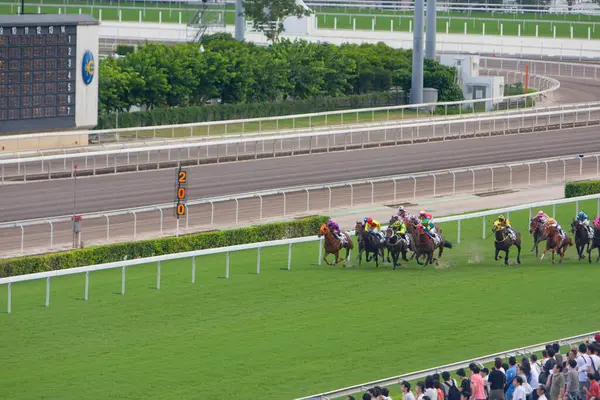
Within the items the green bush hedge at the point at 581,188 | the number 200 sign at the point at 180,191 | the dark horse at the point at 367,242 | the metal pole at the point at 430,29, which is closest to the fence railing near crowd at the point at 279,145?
the number 200 sign at the point at 180,191

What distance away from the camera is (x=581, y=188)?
90.9 feet

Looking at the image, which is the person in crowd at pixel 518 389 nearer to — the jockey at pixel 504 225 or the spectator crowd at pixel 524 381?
the spectator crowd at pixel 524 381

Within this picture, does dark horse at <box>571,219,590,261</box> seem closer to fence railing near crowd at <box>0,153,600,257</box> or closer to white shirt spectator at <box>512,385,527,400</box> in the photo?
fence railing near crowd at <box>0,153,600,257</box>

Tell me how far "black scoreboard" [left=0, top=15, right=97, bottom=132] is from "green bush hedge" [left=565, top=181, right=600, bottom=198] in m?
11.0

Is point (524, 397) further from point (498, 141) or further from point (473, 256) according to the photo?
point (498, 141)

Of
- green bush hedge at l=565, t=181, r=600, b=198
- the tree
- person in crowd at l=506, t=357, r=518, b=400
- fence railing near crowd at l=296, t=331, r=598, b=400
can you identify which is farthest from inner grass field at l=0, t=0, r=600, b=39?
person in crowd at l=506, t=357, r=518, b=400

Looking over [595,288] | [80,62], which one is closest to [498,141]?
[80,62]

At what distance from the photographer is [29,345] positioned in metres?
15.9

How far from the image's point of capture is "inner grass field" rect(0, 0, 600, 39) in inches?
2355

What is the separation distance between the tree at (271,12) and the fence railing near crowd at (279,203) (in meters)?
20.0

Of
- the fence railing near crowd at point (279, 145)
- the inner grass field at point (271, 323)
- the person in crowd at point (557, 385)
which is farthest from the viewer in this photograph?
the fence railing near crowd at point (279, 145)

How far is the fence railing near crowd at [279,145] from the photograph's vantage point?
28266 mm

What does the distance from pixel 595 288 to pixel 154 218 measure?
8686 mm

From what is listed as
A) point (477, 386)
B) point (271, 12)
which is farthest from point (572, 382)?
point (271, 12)
